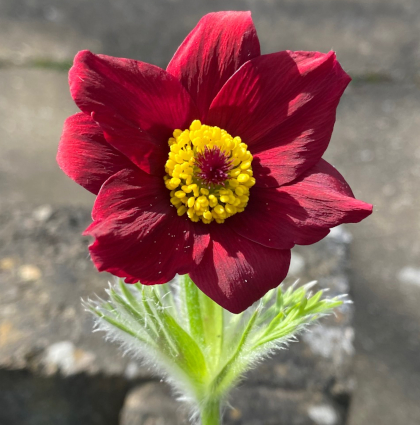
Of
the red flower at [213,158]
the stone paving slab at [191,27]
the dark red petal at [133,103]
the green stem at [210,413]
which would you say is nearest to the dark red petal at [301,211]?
the red flower at [213,158]

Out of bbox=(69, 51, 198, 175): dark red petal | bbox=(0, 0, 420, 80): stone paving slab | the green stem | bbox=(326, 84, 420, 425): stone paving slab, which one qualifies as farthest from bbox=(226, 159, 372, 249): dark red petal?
bbox=(0, 0, 420, 80): stone paving slab

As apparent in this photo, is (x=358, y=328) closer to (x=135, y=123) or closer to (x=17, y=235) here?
(x=17, y=235)

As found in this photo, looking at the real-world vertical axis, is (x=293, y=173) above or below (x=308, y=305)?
above

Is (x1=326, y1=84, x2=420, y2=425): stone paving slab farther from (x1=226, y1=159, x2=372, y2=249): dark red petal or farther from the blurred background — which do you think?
(x1=226, y1=159, x2=372, y2=249): dark red petal

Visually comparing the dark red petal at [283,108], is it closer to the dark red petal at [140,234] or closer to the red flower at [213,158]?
the red flower at [213,158]

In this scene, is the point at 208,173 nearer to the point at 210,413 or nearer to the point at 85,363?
the point at 210,413

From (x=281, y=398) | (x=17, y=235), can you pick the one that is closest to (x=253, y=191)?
(x=281, y=398)
